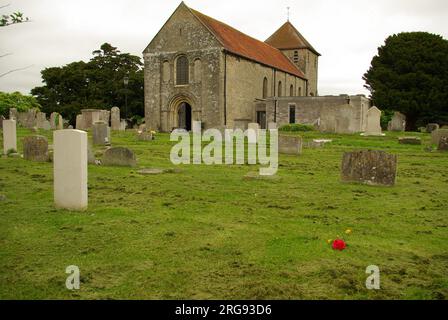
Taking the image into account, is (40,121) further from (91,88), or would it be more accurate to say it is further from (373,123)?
(373,123)

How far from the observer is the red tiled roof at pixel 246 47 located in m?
33.5

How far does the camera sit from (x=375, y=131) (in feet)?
79.6

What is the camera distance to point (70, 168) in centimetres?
622

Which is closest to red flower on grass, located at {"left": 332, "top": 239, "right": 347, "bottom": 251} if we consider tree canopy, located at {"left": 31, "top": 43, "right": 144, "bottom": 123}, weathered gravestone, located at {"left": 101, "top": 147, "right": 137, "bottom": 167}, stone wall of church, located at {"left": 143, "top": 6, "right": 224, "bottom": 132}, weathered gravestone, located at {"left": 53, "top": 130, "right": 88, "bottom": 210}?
weathered gravestone, located at {"left": 53, "top": 130, "right": 88, "bottom": 210}

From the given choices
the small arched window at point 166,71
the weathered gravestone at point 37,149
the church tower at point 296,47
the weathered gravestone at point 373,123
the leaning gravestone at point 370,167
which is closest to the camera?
the leaning gravestone at point 370,167

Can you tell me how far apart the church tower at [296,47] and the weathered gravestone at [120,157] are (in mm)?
41010

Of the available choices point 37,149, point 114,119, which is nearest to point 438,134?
point 37,149

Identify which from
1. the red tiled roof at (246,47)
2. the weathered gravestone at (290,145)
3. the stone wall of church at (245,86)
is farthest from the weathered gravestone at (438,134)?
the red tiled roof at (246,47)

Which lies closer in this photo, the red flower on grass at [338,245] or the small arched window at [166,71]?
the red flower on grass at [338,245]

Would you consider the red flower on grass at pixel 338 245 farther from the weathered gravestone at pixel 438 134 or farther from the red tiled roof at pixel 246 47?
the red tiled roof at pixel 246 47

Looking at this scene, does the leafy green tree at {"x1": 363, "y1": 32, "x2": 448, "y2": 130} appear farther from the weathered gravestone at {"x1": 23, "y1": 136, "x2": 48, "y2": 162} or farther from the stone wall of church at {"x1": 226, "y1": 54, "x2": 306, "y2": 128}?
the weathered gravestone at {"x1": 23, "y1": 136, "x2": 48, "y2": 162}

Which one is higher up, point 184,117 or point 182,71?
point 182,71

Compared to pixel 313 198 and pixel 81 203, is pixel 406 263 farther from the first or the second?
pixel 81 203

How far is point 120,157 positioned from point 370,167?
6823 millimetres
